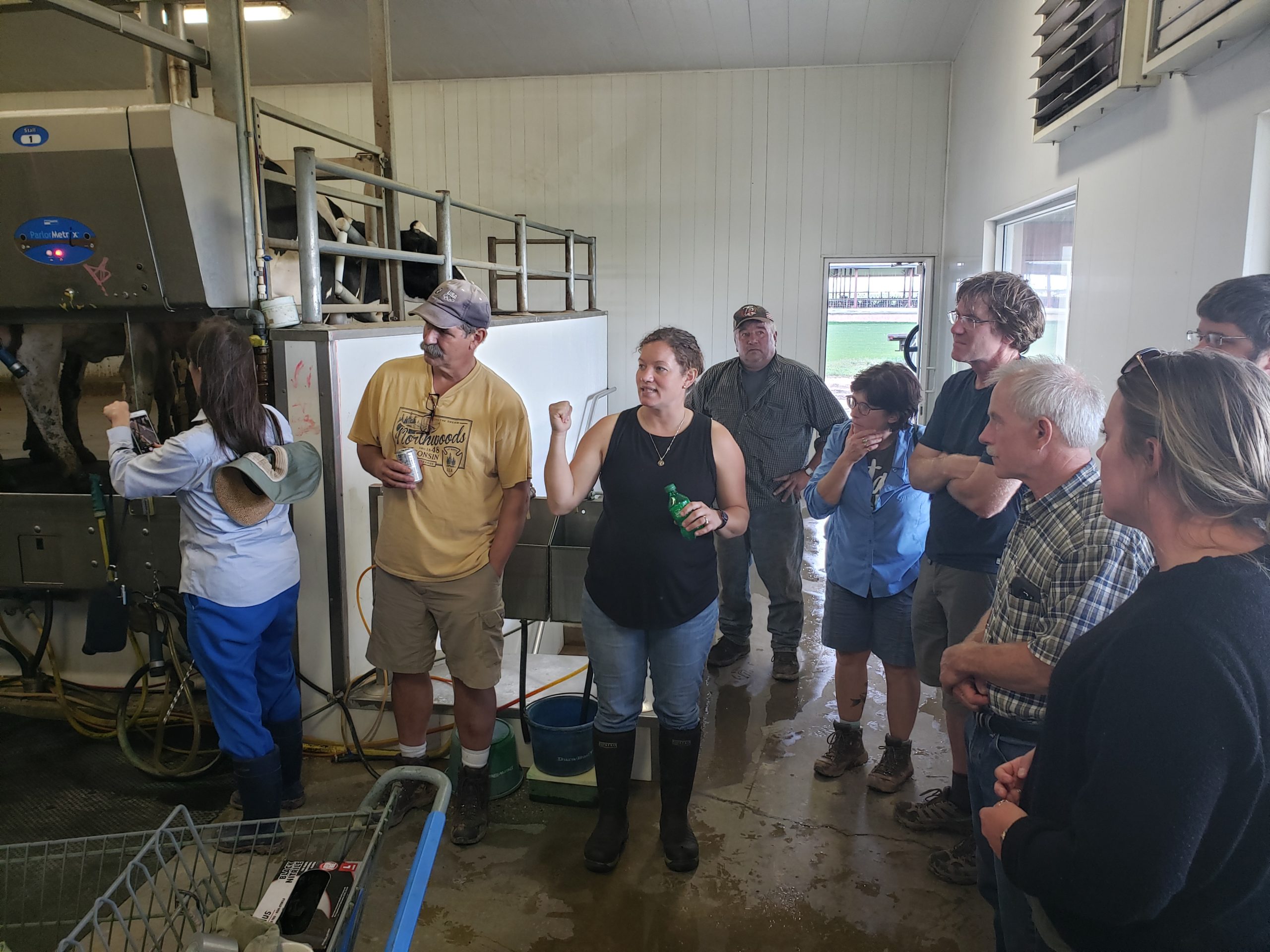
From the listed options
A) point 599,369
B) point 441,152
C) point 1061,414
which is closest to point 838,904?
point 1061,414

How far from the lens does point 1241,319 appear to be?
171cm

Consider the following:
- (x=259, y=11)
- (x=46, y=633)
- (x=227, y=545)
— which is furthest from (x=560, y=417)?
(x=259, y=11)

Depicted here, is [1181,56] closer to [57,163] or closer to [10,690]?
[57,163]

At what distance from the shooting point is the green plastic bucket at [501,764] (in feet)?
8.52

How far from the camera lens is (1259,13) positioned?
189cm

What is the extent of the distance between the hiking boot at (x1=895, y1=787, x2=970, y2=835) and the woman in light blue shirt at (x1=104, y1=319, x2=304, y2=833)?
181cm

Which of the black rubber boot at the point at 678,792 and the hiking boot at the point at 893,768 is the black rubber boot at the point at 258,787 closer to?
the black rubber boot at the point at 678,792

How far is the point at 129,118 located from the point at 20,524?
58.0 inches

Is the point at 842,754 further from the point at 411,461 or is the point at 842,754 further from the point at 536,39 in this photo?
the point at 536,39

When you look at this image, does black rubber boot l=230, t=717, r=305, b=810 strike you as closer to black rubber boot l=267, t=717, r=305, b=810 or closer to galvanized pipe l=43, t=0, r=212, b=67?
black rubber boot l=267, t=717, r=305, b=810

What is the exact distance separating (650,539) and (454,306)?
0.82 m

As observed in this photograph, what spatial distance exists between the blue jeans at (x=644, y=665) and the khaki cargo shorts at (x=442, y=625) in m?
0.30

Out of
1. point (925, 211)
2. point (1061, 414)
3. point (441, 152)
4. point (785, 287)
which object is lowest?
point (1061, 414)

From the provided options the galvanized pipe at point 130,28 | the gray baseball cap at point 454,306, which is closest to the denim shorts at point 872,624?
the gray baseball cap at point 454,306
